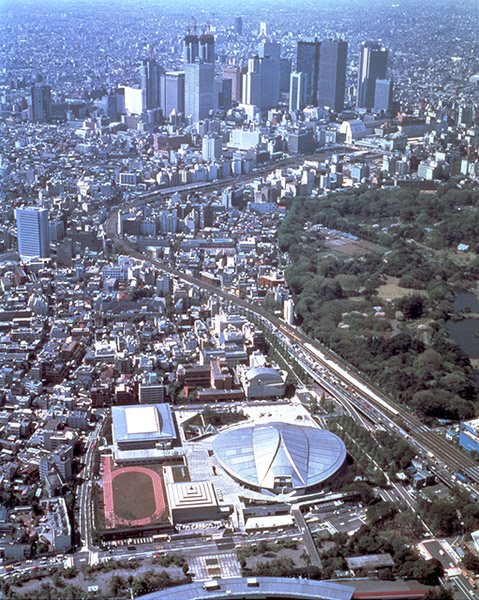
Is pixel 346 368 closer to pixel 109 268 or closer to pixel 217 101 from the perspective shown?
pixel 109 268

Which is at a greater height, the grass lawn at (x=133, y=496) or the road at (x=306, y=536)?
the grass lawn at (x=133, y=496)

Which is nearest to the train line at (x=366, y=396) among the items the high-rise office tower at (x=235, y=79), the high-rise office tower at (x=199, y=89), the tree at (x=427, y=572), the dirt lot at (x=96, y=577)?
the tree at (x=427, y=572)

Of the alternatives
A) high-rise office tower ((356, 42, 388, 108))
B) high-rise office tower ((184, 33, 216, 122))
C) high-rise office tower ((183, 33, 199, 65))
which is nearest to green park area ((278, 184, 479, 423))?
high-rise office tower ((184, 33, 216, 122))

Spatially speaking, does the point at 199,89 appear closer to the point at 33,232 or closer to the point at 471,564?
the point at 33,232

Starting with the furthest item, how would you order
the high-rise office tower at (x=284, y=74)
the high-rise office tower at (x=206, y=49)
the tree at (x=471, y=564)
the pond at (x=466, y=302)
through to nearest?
1. the high-rise office tower at (x=284, y=74)
2. the high-rise office tower at (x=206, y=49)
3. the pond at (x=466, y=302)
4. the tree at (x=471, y=564)

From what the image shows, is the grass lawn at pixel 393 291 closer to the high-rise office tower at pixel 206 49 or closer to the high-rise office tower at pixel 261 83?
the high-rise office tower at pixel 261 83

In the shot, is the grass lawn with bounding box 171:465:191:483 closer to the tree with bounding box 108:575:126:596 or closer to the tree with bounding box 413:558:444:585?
the tree with bounding box 108:575:126:596

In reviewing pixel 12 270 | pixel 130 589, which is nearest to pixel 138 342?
pixel 12 270
